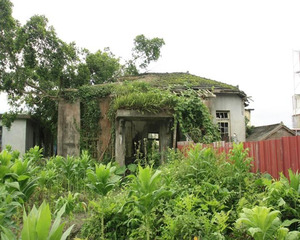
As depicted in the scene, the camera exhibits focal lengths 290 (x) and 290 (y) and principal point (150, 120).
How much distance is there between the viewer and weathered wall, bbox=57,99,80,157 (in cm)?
1401

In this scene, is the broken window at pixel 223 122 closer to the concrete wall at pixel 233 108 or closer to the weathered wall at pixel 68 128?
the concrete wall at pixel 233 108

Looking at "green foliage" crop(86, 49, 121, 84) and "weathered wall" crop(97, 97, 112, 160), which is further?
"green foliage" crop(86, 49, 121, 84)

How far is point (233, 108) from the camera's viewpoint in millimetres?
15664

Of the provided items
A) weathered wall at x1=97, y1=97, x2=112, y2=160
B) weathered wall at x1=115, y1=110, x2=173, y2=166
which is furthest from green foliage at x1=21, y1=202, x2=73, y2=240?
weathered wall at x1=97, y1=97, x2=112, y2=160

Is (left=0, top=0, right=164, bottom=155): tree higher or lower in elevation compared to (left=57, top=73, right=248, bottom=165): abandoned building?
higher

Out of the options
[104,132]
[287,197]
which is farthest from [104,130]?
[287,197]

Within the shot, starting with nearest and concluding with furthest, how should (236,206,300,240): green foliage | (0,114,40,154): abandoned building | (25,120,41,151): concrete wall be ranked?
(236,206,300,240): green foliage, (0,114,40,154): abandoned building, (25,120,41,151): concrete wall

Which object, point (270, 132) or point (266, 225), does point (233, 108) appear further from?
point (266, 225)

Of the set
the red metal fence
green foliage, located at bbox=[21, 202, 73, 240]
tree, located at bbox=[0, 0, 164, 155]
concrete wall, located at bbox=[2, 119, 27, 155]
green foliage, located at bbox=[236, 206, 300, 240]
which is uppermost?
tree, located at bbox=[0, 0, 164, 155]

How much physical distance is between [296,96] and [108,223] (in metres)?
32.4

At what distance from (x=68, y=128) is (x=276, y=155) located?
1087 centimetres

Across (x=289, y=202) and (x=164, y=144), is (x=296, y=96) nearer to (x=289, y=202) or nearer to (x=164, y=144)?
(x=164, y=144)

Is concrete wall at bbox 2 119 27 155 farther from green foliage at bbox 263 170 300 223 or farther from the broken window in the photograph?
green foliage at bbox 263 170 300 223

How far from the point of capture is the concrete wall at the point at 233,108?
15357mm
